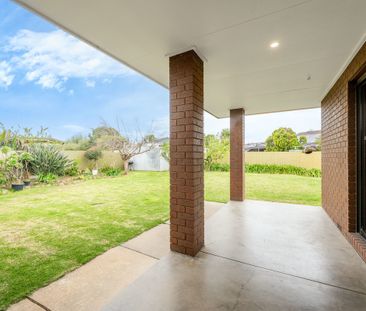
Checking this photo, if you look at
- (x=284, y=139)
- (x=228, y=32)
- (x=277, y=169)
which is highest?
(x=284, y=139)

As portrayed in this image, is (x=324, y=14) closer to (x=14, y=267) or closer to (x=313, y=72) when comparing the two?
(x=313, y=72)

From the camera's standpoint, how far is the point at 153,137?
1448 centimetres

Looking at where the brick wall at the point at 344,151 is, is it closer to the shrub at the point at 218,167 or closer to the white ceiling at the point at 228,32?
the white ceiling at the point at 228,32

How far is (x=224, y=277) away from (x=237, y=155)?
12.4 ft

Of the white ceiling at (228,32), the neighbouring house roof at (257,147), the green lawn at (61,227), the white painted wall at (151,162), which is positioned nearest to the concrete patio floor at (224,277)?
the green lawn at (61,227)

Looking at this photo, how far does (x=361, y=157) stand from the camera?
9.21 ft

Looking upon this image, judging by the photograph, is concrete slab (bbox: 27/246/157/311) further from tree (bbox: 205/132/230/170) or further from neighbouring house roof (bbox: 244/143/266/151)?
neighbouring house roof (bbox: 244/143/266/151)

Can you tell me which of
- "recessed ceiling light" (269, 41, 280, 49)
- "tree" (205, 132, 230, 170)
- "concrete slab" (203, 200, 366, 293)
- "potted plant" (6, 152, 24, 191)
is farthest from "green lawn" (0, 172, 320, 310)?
"tree" (205, 132, 230, 170)

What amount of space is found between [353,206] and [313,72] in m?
2.10

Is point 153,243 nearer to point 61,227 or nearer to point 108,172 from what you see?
point 61,227

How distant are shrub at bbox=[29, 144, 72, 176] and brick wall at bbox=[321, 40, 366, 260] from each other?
10631mm

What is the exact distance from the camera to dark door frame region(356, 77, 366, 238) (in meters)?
2.73

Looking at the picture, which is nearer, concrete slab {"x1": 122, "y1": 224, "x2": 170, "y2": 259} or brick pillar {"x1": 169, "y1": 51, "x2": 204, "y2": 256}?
brick pillar {"x1": 169, "y1": 51, "x2": 204, "y2": 256}

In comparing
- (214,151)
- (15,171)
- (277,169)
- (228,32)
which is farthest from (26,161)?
(277,169)
